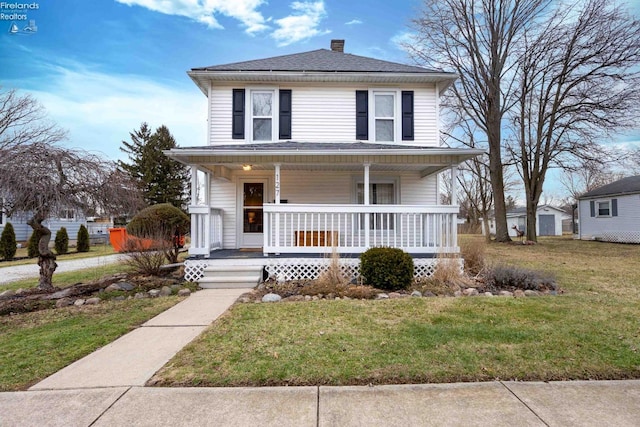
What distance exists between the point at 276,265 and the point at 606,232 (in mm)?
23280

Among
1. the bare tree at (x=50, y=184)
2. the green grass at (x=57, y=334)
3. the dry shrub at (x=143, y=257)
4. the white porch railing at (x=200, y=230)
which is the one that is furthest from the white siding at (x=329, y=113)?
the green grass at (x=57, y=334)

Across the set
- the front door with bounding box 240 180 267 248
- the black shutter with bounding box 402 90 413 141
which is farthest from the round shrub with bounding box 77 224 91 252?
the black shutter with bounding box 402 90 413 141

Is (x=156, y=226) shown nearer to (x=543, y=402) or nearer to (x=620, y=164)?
(x=543, y=402)

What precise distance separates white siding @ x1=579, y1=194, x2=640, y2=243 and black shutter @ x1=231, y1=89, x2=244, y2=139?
22566 mm

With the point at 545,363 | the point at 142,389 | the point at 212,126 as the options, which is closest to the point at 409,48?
the point at 212,126

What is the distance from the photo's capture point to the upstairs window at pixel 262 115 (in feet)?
32.3

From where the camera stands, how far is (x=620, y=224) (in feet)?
63.6

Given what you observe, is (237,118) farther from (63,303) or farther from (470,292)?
(470,292)

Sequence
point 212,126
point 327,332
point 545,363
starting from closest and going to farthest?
point 545,363, point 327,332, point 212,126

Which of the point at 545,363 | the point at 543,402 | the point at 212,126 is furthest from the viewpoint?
the point at 212,126

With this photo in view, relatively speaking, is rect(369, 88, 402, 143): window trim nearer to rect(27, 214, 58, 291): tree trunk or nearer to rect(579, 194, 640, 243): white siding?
rect(27, 214, 58, 291): tree trunk

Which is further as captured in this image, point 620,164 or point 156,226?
point 620,164

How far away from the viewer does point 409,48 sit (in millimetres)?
18953

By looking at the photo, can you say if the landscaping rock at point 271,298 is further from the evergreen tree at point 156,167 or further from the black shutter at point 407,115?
the evergreen tree at point 156,167
